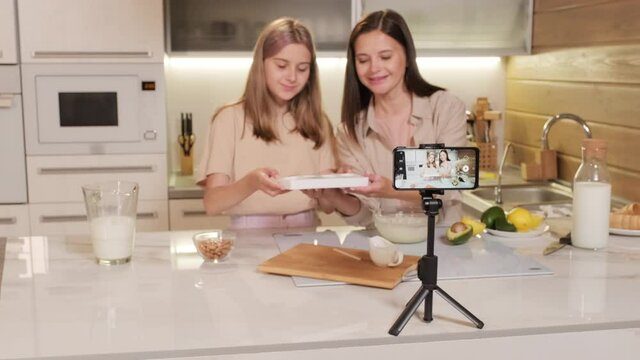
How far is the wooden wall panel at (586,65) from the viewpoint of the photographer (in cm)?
271

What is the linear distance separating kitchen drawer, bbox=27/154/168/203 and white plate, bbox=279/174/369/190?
1.55 m

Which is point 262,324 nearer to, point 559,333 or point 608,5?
point 559,333

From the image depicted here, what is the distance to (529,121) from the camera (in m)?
3.64

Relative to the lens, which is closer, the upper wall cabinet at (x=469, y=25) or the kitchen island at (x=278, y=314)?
the kitchen island at (x=278, y=314)

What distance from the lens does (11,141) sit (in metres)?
3.17

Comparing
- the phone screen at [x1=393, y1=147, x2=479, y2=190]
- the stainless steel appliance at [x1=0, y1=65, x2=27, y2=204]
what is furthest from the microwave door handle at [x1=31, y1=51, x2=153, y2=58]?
the phone screen at [x1=393, y1=147, x2=479, y2=190]

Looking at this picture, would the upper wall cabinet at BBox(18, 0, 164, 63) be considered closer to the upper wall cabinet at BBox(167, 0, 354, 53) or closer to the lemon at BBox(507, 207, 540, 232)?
the upper wall cabinet at BBox(167, 0, 354, 53)

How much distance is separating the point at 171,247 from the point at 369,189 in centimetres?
52

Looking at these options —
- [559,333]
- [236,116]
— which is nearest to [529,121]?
[236,116]

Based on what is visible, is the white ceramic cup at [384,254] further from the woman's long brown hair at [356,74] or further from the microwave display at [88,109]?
the microwave display at [88,109]

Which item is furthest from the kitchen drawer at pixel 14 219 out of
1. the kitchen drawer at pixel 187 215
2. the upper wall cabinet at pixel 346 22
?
the upper wall cabinet at pixel 346 22

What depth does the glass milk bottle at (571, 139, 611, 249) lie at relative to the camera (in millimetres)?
1835

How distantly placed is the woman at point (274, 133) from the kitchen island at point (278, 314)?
0.50m

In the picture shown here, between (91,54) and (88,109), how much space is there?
0.24 m
